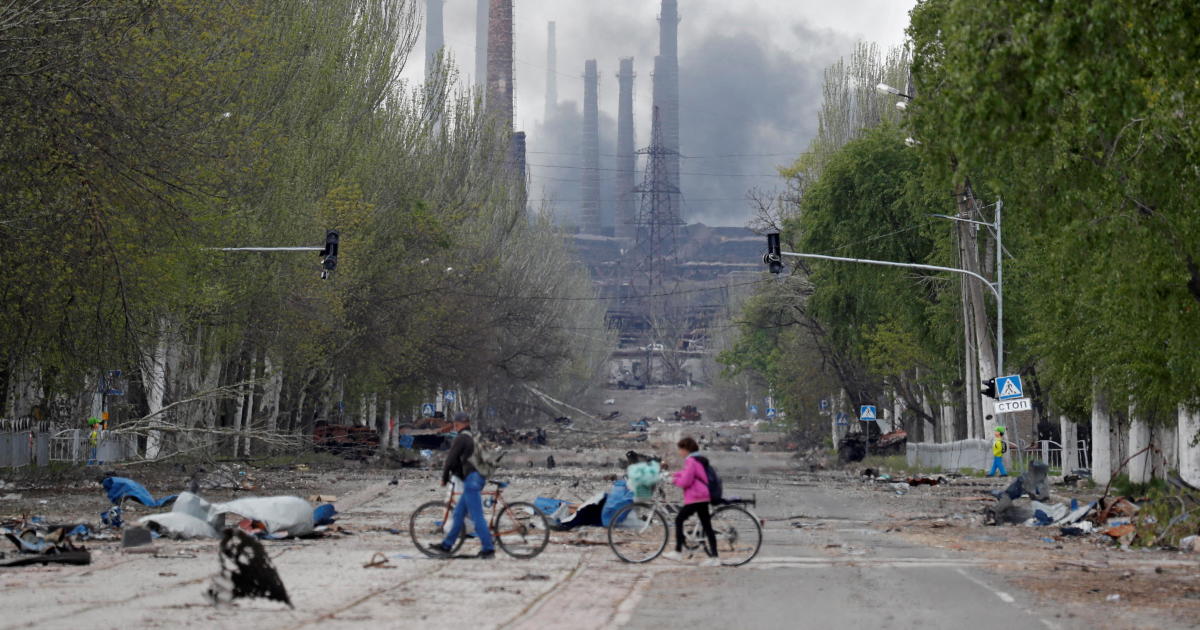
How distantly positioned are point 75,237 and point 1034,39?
1734cm

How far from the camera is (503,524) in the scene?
17.6 m

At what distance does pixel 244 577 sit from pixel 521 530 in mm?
5407

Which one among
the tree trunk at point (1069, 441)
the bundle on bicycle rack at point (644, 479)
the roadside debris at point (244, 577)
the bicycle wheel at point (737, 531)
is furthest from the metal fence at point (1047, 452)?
the roadside debris at point (244, 577)

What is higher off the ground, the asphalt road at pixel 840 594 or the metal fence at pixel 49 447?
the metal fence at pixel 49 447

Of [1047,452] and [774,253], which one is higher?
[774,253]

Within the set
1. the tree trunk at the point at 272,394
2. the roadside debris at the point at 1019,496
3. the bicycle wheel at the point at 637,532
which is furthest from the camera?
the tree trunk at the point at 272,394

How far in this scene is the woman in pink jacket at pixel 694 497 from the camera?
16.9 meters

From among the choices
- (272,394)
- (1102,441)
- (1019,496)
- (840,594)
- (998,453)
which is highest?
(272,394)

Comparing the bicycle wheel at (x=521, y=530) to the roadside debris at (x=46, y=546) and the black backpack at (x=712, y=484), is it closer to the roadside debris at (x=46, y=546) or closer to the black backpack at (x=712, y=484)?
the black backpack at (x=712, y=484)

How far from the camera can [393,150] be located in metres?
60.8

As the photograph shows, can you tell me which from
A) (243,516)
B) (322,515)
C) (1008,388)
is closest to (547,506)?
(322,515)

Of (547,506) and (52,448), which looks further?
(52,448)

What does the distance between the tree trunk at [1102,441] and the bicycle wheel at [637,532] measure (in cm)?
2388

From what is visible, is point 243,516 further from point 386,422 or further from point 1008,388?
point 386,422
